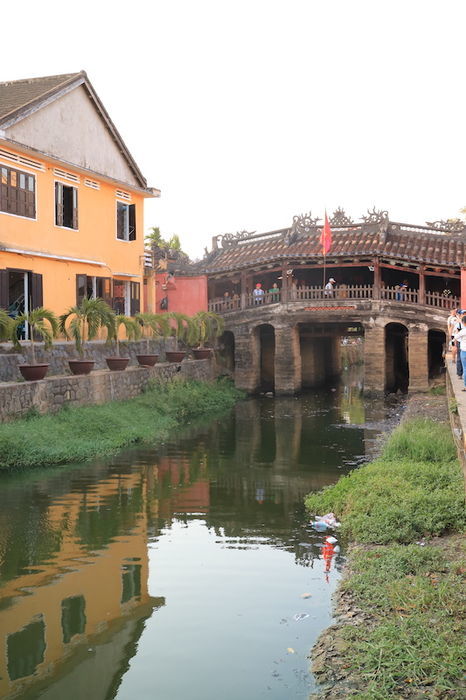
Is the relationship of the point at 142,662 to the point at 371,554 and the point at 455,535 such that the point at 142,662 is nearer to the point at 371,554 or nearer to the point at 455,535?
the point at 371,554

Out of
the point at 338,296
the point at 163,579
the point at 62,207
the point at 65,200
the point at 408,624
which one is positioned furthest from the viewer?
the point at 338,296

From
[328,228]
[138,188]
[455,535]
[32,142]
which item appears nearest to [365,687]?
[455,535]

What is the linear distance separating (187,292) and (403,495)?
1981 cm

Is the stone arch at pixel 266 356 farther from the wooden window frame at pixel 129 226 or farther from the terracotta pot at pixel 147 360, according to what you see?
the terracotta pot at pixel 147 360

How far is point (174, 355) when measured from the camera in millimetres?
22328

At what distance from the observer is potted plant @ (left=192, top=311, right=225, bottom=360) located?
960 inches

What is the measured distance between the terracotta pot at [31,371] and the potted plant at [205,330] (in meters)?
9.33

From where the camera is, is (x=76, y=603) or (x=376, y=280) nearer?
(x=76, y=603)

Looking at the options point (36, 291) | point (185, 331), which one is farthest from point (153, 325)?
point (36, 291)

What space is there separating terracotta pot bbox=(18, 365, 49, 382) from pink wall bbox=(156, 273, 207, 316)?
44.0 feet

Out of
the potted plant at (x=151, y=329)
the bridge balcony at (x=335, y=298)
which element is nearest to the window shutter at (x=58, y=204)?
the potted plant at (x=151, y=329)

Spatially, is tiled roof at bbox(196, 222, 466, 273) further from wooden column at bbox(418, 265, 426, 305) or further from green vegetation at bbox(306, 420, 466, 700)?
green vegetation at bbox(306, 420, 466, 700)

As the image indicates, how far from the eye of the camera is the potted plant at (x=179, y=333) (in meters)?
22.4

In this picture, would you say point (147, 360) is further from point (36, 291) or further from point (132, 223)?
point (132, 223)
